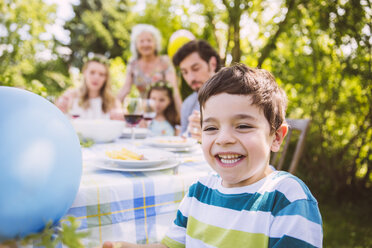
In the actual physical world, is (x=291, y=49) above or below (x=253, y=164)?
above

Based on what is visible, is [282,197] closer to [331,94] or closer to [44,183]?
[44,183]

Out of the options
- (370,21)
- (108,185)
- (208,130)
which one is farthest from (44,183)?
(370,21)

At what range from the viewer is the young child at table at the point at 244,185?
0.75 m

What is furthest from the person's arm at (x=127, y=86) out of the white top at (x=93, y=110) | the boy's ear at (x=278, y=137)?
the boy's ear at (x=278, y=137)

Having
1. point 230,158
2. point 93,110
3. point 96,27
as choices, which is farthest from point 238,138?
point 96,27

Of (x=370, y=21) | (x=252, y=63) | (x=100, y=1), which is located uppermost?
(x=100, y=1)

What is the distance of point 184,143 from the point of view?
1.67m

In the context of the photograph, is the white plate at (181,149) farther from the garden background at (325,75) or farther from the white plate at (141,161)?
the garden background at (325,75)

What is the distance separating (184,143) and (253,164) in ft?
2.70

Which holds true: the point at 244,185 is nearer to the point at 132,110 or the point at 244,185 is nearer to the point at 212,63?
the point at 132,110

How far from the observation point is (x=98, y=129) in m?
1.80

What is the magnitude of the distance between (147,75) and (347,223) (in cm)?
315

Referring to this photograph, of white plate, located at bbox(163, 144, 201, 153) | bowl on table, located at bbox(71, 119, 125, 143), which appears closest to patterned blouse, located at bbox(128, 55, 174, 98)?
bowl on table, located at bbox(71, 119, 125, 143)

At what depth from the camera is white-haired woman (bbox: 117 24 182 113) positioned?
407 cm
